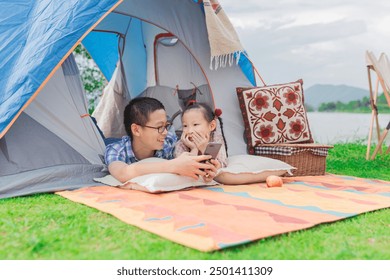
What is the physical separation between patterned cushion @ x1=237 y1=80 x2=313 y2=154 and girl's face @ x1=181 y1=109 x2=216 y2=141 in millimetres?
795

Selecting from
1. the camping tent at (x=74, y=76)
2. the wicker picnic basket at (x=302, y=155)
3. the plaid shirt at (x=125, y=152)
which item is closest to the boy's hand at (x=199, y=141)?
the plaid shirt at (x=125, y=152)

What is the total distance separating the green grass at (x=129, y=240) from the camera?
1.82 m

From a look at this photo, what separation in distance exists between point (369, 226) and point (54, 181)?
1.91 m

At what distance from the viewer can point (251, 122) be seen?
4.09m

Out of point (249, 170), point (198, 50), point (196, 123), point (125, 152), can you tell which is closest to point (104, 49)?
point (198, 50)

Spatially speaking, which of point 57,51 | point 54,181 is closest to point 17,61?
point 57,51

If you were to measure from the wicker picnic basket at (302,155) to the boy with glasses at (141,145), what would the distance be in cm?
81

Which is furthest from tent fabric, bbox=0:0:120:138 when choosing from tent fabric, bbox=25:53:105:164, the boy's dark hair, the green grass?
the green grass

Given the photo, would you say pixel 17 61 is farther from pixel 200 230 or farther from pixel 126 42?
pixel 200 230

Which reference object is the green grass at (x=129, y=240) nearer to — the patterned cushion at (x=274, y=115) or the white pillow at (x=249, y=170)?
the white pillow at (x=249, y=170)

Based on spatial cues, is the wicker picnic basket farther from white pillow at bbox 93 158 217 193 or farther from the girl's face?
white pillow at bbox 93 158 217 193

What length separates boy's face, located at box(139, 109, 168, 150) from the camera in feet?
11.0
